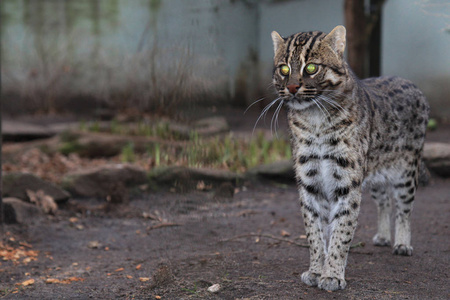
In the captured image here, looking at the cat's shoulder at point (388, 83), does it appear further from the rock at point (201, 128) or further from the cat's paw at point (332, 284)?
the cat's paw at point (332, 284)

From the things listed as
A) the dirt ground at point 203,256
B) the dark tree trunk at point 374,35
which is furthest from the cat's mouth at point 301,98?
the dark tree trunk at point 374,35

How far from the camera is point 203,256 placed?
14.7ft

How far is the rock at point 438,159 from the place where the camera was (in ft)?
26.2

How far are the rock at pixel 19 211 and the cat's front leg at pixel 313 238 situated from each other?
3731 millimetres

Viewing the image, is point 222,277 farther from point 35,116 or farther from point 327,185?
point 35,116

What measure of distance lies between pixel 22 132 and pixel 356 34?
7.63 metres

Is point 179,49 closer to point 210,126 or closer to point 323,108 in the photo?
point 210,126

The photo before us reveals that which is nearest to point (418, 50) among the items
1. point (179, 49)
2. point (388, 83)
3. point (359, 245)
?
point (388, 83)

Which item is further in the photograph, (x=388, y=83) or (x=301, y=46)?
(x=388, y=83)

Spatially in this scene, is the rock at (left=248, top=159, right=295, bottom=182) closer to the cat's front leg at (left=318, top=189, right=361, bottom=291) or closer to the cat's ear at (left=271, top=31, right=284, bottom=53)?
the cat's front leg at (left=318, top=189, right=361, bottom=291)

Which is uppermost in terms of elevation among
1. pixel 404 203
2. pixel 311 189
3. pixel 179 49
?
pixel 179 49

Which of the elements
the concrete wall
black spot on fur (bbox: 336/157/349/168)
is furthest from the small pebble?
the concrete wall

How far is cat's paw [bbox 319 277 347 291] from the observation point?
12.1 ft

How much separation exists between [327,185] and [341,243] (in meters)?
0.43
